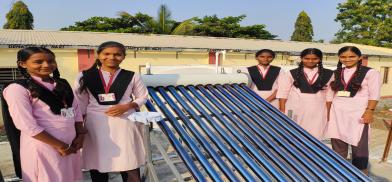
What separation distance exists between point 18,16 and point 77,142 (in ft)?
103

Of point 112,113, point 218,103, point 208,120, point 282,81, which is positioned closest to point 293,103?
point 282,81

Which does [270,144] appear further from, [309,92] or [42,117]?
[42,117]

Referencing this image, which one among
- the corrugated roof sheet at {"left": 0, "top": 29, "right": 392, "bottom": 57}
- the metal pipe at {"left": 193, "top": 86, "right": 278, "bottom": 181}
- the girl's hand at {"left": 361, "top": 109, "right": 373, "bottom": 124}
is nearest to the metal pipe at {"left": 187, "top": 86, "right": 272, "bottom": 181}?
the metal pipe at {"left": 193, "top": 86, "right": 278, "bottom": 181}

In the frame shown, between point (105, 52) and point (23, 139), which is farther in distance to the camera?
point (105, 52)

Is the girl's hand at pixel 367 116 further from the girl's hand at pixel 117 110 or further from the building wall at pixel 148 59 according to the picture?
the building wall at pixel 148 59

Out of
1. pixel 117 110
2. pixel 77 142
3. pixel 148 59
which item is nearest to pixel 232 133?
pixel 117 110

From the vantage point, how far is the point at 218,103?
3324mm

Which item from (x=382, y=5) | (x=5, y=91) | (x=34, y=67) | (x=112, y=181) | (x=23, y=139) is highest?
(x=382, y=5)

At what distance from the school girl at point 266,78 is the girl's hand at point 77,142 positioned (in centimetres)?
243

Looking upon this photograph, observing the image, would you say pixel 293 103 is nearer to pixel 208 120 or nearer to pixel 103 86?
pixel 208 120

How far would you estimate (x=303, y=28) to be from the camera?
37.9 m

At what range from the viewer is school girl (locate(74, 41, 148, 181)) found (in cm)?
276

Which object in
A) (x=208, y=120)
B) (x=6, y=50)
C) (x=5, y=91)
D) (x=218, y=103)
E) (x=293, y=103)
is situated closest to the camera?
(x=5, y=91)

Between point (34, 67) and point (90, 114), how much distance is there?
0.56 meters
